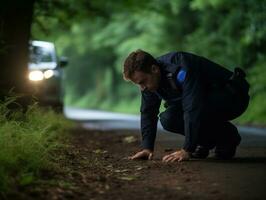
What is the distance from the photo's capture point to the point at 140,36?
31.2m

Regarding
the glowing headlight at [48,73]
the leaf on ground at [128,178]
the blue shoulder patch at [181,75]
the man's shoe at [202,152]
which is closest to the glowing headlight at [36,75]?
the glowing headlight at [48,73]

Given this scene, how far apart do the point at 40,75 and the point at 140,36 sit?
16675 millimetres

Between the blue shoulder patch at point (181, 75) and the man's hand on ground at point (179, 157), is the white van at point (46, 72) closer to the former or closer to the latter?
the man's hand on ground at point (179, 157)

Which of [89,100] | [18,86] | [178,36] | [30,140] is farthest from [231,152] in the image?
[89,100]

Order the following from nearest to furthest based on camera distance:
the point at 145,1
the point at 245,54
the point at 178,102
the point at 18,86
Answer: the point at 178,102 < the point at 18,86 < the point at 145,1 < the point at 245,54

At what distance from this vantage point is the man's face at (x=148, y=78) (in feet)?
20.2

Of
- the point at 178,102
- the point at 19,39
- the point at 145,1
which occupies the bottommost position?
the point at 178,102

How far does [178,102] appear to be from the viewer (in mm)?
6645

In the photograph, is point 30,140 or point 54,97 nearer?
point 30,140

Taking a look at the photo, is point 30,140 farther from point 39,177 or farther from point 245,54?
point 245,54

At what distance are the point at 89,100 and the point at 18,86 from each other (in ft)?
109

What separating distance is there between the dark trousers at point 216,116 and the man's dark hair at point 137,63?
0.69 metres

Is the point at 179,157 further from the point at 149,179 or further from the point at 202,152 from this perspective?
the point at 149,179

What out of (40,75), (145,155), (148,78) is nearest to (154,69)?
A: (148,78)
